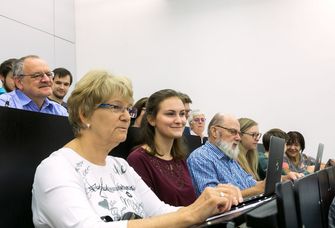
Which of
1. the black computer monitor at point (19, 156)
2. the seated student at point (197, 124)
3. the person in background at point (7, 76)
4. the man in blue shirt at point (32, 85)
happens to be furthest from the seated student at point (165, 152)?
the seated student at point (197, 124)

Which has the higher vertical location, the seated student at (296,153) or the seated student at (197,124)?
the seated student at (197,124)

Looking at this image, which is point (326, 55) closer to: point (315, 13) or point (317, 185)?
point (315, 13)

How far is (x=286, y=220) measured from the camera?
40.8 inches

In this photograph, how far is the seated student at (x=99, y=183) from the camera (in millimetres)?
1103

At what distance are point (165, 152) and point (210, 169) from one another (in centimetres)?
34

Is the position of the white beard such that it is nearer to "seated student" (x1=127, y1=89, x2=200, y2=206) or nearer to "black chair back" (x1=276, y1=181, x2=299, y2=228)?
"seated student" (x1=127, y1=89, x2=200, y2=206)

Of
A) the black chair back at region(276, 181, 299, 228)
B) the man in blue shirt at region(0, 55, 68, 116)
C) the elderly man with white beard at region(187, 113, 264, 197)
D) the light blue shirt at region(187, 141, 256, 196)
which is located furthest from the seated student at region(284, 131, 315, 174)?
the black chair back at region(276, 181, 299, 228)

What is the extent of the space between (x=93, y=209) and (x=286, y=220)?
1.80ft

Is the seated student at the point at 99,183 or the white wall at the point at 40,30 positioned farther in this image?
the white wall at the point at 40,30

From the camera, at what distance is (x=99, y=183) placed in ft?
4.37

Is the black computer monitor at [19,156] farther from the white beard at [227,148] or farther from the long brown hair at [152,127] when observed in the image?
the white beard at [227,148]

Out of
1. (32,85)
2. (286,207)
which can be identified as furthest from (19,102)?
(286,207)

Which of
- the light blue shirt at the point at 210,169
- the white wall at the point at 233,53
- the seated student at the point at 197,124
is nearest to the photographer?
the light blue shirt at the point at 210,169

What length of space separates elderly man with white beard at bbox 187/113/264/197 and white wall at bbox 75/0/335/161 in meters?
2.88
